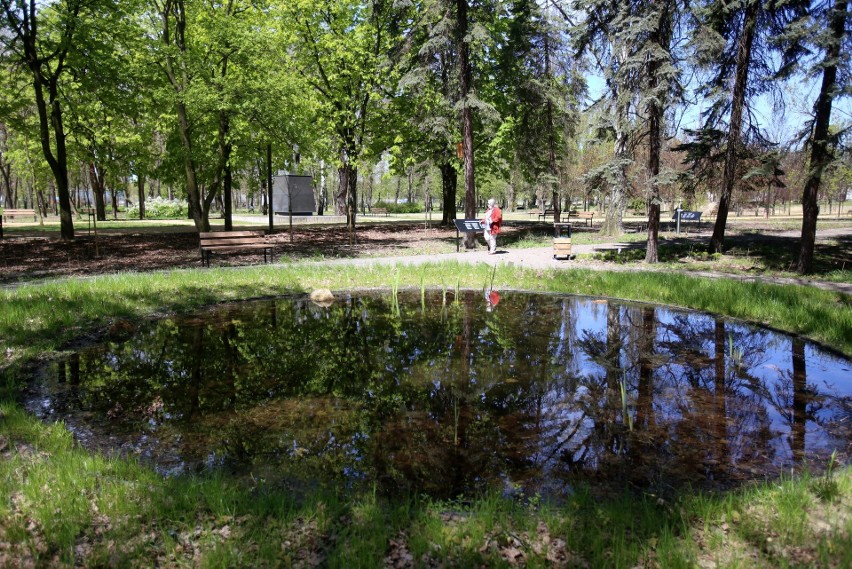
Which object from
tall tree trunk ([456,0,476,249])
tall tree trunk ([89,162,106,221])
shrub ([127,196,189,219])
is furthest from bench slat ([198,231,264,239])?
shrub ([127,196,189,219])

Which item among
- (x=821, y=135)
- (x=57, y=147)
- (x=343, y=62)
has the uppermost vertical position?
(x=343, y=62)

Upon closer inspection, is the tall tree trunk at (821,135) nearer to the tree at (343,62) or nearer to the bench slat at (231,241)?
the bench slat at (231,241)

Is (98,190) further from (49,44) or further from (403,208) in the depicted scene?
(403,208)

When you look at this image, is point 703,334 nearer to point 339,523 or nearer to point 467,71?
point 339,523

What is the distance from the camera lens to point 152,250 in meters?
18.3

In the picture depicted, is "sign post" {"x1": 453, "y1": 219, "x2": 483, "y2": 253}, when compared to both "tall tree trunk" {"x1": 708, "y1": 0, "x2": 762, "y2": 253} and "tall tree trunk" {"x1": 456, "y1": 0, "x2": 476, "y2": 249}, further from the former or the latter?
"tall tree trunk" {"x1": 708, "y1": 0, "x2": 762, "y2": 253}

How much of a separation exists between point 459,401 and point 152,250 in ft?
53.8

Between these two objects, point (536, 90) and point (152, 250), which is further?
point (536, 90)

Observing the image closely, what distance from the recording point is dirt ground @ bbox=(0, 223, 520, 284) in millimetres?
14310

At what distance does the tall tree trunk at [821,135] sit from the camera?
12.0 metres

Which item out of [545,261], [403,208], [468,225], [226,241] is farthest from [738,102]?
[403,208]

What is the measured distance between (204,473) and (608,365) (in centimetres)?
481

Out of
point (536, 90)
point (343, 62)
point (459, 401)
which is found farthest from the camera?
point (343, 62)

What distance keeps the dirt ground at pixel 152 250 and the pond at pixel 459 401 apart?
7.21m
